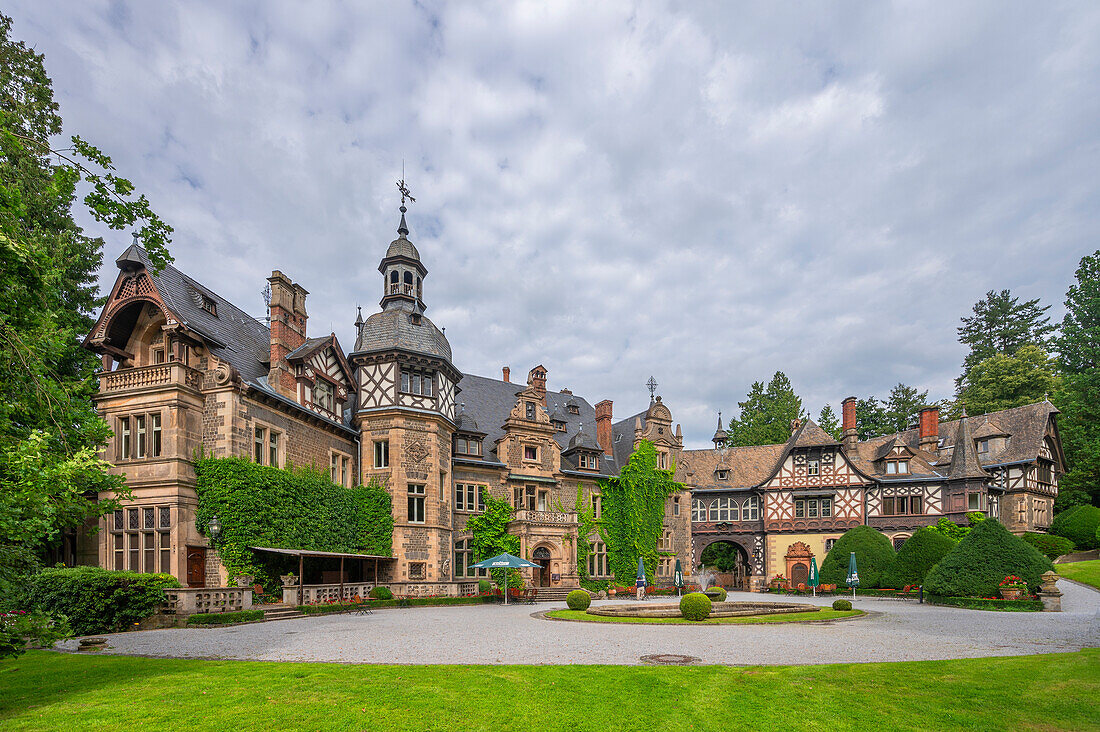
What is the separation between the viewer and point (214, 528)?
22078 mm

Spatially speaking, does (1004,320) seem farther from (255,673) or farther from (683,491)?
(255,673)

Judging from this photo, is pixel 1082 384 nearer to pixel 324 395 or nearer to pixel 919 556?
pixel 919 556

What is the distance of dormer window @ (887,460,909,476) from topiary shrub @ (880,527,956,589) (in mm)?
12966

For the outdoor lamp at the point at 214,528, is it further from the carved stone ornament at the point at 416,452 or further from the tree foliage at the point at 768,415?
the tree foliage at the point at 768,415

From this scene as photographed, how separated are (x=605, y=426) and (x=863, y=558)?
17.2 meters

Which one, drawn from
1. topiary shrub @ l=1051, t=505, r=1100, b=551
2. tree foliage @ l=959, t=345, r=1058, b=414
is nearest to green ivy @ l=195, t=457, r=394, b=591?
topiary shrub @ l=1051, t=505, r=1100, b=551

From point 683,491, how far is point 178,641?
3494 centimetres

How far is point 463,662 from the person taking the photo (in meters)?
12.5

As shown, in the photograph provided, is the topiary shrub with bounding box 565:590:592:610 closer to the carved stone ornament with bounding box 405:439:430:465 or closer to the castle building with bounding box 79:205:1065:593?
the castle building with bounding box 79:205:1065:593

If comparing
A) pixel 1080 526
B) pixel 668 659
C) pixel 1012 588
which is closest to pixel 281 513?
pixel 668 659

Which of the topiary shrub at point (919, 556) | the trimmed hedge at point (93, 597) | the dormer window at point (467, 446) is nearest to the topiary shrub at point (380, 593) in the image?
the dormer window at point (467, 446)

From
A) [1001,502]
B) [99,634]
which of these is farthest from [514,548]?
[1001,502]

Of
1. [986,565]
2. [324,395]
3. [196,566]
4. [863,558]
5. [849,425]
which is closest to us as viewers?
[196,566]

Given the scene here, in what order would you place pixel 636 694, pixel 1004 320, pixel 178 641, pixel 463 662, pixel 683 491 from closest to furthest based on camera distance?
pixel 636 694
pixel 463 662
pixel 178 641
pixel 683 491
pixel 1004 320
